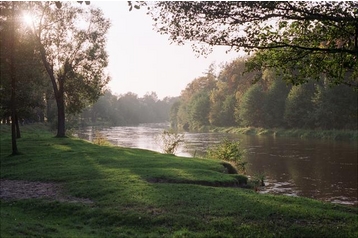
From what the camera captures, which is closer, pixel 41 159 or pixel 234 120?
pixel 41 159

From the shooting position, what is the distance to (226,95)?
118 m

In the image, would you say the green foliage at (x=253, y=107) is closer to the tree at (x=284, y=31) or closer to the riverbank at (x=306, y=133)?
the riverbank at (x=306, y=133)

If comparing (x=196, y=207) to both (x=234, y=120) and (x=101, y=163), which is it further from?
(x=234, y=120)

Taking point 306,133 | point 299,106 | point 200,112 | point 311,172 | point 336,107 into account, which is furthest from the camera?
point 200,112

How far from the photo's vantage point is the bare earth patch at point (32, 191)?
1566 centimetres

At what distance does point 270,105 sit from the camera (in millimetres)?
88188

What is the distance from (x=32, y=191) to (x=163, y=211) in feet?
23.7

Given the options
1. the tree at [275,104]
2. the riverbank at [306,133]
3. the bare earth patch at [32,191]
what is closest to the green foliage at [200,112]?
the riverbank at [306,133]

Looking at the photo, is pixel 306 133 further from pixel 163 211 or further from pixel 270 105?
pixel 163 211

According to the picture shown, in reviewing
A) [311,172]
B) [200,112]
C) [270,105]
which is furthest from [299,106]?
[200,112]

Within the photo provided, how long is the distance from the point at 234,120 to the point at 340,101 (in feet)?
136

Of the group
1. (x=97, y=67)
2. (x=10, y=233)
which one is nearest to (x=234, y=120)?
(x=97, y=67)

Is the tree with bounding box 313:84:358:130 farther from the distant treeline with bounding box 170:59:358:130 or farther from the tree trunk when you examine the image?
the tree trunk

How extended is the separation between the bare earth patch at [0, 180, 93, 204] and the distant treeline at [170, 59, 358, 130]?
35.0 meters
